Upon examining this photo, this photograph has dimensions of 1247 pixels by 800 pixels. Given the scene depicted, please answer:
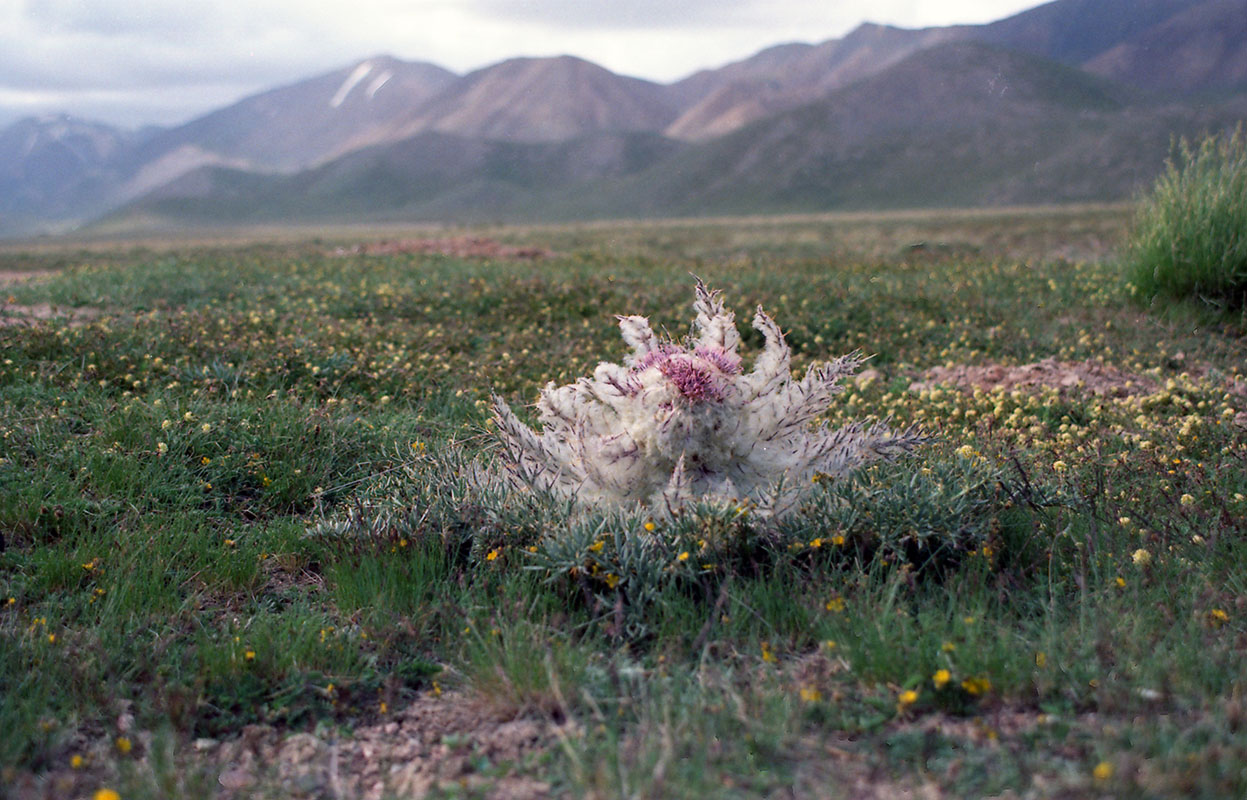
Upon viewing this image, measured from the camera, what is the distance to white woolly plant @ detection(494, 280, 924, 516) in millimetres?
3613

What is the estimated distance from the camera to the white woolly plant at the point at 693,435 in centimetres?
361

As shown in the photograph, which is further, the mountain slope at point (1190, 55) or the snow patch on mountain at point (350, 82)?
the snow patch on mountain at point (350, 82)

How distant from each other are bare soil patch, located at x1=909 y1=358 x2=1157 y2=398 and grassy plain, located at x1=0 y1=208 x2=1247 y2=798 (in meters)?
0.12

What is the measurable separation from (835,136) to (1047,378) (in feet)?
347

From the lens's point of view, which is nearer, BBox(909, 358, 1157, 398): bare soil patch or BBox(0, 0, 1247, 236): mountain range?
BBox(909, 358, 1157, 398): bare soil patch

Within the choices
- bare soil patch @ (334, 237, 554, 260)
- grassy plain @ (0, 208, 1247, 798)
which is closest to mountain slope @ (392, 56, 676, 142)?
bare soil patch @ (334, 237, 554, 260)

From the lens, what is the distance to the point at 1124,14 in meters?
111

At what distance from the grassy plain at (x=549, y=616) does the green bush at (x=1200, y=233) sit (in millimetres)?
2812

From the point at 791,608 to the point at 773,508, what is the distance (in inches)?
15.3

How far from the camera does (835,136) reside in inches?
4195

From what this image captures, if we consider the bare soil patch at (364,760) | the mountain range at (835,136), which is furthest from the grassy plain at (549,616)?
the mountain range at (835,136)

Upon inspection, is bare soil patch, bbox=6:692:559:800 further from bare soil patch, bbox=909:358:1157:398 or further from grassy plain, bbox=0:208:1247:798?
bare soil patch, bbox=909:358:1157:398

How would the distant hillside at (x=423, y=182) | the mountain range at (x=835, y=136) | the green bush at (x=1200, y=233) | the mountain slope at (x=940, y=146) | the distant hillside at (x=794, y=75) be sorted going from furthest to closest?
the distant hillside at (x=794, y=75) < the distant hillside at (x=423, y=182) < the mountain range at (x=835, y=136) < the mountain slope at (x=940, y=146) < the green bush at (x=1200, y=233)

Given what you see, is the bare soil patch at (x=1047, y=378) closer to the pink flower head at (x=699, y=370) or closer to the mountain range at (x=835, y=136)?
the pink flower head at (x=699, y=370)
